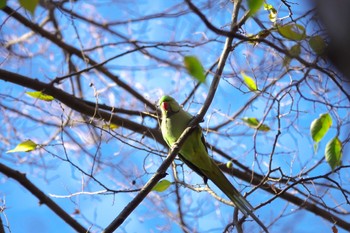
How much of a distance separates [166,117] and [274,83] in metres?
0.68

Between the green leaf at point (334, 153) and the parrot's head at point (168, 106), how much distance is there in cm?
100

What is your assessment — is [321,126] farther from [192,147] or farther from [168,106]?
[168,106]

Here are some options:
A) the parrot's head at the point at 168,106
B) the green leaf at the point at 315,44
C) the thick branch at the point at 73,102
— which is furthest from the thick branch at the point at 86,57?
the green leaf at the point at 315,44

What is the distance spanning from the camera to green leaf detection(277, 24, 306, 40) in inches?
66.3

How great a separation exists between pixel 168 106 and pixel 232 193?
0.66 metres

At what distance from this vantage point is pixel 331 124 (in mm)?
2078

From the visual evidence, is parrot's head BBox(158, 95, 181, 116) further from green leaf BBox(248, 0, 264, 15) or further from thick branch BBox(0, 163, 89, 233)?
green leaf BBox(248, 0, 264, 15)

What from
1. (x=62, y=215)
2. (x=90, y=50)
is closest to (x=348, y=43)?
(x=62, y=215)

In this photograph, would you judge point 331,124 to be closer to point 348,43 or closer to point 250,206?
point 250,206

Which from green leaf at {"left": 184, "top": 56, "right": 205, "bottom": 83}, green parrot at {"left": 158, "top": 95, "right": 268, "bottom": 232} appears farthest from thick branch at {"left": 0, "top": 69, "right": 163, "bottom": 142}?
green leaf at {"left": 184, "top": 56, "right": 205, "bottom": 83}

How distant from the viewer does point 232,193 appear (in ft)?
8.01

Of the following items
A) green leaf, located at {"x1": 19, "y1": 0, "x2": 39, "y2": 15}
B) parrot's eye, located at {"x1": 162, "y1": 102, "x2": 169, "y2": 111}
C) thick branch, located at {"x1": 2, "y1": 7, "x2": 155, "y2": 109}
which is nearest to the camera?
green leaf, located at {"x1": 19, "y1": 0, "x2": 39, "y2": 15}

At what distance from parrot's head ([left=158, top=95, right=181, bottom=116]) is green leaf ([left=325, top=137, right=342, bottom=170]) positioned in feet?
3.30

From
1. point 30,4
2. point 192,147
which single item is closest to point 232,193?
point 192,147
